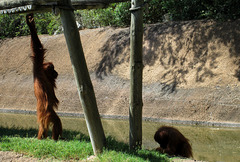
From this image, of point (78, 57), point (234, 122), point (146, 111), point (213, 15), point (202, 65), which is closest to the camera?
point (78, 57)

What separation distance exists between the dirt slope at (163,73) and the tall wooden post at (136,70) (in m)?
5.22

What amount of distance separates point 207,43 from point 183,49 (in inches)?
43.1

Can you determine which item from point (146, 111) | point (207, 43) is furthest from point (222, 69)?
point (146, 111)

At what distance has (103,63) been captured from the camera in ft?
48.3

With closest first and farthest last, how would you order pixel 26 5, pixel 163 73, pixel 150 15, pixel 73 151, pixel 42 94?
pixel 73 151, pixel 26 5, pixel 42 94, pixel 163 73, pixel 150 15

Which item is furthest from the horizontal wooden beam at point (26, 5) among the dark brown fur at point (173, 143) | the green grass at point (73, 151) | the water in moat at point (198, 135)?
the water in moat at point (198, 135)

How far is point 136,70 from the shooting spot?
17.4ft

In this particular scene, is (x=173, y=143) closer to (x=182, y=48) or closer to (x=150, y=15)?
(x=182, y=48)

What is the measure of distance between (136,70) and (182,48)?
8276 mm

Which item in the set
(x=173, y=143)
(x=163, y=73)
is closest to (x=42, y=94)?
(x=173, y=143)

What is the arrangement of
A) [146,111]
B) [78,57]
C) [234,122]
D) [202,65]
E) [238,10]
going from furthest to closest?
[238,10], [202,65], [146,111], [234,122], [78,57]

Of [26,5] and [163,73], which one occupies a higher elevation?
[26,5]

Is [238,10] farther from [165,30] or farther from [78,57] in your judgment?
[78,57]

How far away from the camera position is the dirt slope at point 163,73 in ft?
34.4
